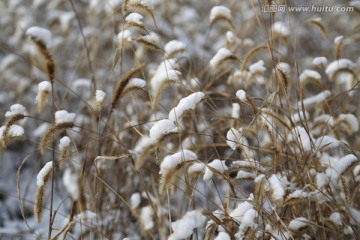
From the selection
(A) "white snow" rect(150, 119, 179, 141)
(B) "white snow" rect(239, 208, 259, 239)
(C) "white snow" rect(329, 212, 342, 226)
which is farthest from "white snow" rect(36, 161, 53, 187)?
(C) "white snow" rect(329, 212, 342, 226)

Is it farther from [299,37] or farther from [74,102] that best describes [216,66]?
[299,37]

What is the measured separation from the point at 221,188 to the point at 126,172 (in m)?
0.77

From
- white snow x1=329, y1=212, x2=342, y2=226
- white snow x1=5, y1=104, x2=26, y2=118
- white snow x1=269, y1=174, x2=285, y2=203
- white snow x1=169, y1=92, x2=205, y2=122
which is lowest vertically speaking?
white snow x1=329, y1=212, x2=342, y2=226

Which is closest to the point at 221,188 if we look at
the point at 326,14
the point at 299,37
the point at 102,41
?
the point at 102,41

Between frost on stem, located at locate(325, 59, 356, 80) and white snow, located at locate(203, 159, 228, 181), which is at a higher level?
frost on stem, located at locate(325, 59, 356, 80)

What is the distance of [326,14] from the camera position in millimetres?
4941

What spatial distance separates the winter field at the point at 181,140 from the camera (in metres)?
1.39

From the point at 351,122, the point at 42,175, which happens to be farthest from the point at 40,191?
the point at 351,122

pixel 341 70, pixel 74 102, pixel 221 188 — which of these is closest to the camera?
pixel 341 70

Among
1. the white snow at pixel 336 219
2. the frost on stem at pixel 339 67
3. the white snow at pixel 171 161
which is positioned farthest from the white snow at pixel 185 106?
the frost on stem at pixel 339 67

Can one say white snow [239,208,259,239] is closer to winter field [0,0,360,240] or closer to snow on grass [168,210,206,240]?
winter field [0,0,360,240]

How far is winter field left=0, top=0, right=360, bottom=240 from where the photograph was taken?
1.39m

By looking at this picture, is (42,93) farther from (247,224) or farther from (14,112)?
(247,224)

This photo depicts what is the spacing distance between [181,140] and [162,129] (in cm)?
54
